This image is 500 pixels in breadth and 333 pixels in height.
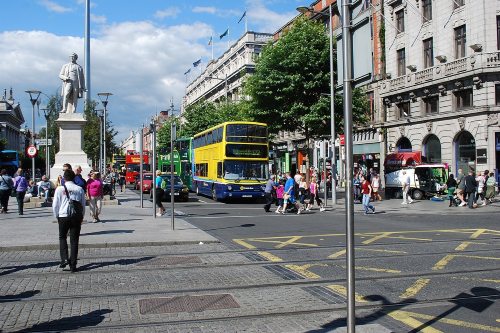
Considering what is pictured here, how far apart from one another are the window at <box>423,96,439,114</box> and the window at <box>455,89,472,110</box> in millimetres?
1948

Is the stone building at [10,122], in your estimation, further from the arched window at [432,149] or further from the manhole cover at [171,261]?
the manhole cover at [171,261]

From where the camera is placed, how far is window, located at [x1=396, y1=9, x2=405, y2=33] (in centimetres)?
3788

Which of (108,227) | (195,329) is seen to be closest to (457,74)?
(108,227)

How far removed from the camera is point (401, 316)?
5.77 meters

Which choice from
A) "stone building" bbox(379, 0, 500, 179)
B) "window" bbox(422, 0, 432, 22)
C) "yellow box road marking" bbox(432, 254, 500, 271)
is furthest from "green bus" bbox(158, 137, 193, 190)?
"yellow box road marking" bbox(432, 254, 500, 271)

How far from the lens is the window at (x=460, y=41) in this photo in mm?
31714

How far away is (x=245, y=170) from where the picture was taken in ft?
86.5

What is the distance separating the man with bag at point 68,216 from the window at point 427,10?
106 feet

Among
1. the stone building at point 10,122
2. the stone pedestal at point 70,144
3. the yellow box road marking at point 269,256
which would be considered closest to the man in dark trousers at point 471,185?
the yellow box road marking at point 269,256

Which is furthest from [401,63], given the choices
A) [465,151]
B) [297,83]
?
[297,83]

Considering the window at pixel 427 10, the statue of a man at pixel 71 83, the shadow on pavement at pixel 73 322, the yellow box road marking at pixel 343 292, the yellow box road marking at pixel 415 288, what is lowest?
the yellow box road marking at pixel 415 288

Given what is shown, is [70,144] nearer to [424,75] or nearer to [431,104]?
[424,75]

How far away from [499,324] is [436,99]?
31446 mm

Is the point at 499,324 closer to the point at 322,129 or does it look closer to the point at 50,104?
the point at 322,129
